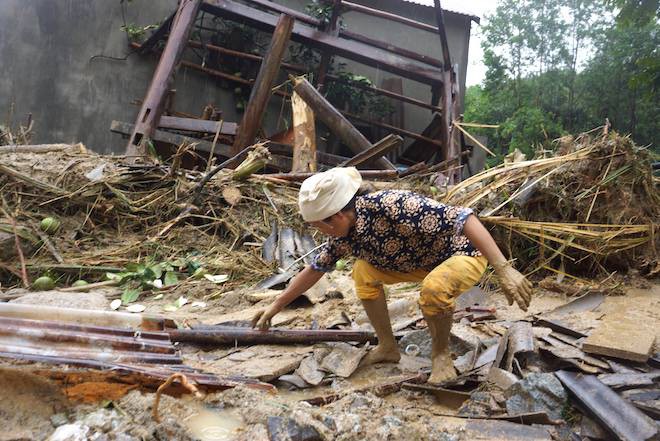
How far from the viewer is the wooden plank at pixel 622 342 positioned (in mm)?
2990

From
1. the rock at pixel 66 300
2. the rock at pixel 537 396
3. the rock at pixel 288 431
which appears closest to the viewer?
the rock at pixel 288 431

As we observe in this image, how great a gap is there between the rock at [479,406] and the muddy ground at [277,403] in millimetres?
77

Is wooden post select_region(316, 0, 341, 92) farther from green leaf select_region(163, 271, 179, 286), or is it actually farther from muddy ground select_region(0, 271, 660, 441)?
muddy ground select_region(0, 271, 660, 441)

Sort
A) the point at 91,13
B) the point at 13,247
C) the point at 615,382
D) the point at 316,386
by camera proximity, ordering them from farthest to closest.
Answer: the point at 91,13 → the point at 13,247 → the point at 316,386 → the point at 615,382

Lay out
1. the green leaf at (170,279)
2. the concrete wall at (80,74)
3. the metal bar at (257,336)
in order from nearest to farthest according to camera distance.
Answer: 1. the metal bar at (257,336)
2. the green leaf at (170,279)
3. the concrete wall at (80,74)

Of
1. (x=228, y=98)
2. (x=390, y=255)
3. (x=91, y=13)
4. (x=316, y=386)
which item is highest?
(x=91, y=13)

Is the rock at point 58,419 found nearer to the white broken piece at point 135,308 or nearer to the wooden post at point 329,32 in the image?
the white broken piece at point 135,308

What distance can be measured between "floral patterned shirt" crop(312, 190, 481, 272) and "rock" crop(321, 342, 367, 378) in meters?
0.59

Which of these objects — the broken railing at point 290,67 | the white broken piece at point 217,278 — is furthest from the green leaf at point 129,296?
the broken railing at point 290,67

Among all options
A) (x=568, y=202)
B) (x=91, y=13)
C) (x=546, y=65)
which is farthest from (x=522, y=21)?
(x=568, y=202)

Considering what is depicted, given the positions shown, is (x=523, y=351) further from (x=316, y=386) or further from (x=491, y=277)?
(x=491, y=277)

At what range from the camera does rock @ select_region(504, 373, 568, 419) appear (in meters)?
2.60

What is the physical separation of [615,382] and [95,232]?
17.0ft

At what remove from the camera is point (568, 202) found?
16.0 feet
